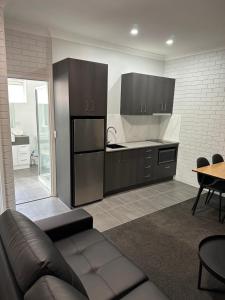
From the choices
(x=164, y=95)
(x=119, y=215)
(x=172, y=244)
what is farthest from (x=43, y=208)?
(x=164, y=95)

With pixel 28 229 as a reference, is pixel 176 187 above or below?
below

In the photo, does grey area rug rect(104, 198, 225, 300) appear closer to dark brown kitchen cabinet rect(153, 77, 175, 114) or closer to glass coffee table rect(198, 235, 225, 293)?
glass coffee table rect(198, 235, 225, 293)

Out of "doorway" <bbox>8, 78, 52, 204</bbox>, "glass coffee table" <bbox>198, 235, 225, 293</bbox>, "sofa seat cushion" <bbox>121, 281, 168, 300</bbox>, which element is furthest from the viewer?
"doorway" <bbox>8, 78, 52, 204</bbox>

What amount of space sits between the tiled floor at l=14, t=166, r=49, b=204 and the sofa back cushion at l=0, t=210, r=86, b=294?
2.61m

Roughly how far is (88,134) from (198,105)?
2.54m

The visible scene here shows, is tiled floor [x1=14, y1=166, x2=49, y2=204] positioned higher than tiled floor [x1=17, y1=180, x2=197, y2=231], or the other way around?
tiled floor [x1=14, y1=166, x2=49, y2=204]

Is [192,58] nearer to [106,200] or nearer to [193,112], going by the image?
[193,112]

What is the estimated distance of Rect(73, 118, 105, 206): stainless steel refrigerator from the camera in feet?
10.7

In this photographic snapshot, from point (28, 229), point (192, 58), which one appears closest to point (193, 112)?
point (192, 58)

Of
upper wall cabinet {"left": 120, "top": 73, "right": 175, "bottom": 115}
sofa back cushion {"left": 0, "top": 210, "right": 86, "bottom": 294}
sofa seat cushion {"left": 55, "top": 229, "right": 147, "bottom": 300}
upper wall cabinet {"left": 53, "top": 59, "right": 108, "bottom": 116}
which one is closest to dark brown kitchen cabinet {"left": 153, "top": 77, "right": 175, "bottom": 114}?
upper wall cabinet {"left": 120, "top": 73, "right": 175, "bottom": 115}

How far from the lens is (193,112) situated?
4.48 metres

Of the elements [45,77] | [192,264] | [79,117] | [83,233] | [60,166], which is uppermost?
[45,77]

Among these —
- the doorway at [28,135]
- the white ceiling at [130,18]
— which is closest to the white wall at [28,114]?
the doorway at [28,135]

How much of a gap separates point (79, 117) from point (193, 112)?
260cm
